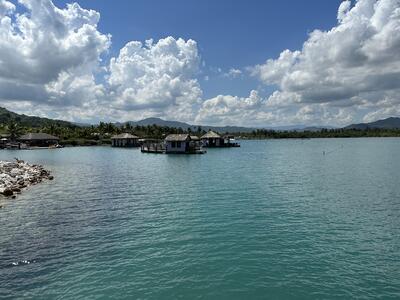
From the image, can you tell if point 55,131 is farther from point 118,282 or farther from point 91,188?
point 118,282

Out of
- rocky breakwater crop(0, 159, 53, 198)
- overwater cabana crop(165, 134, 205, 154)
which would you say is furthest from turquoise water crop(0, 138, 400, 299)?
overwater cabana crop(165, 134, 205, 154)

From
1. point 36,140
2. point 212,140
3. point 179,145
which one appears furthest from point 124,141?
point 179,145

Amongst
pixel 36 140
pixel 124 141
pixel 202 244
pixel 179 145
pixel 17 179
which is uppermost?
pixel 36 140

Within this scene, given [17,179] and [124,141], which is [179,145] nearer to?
[124,141]

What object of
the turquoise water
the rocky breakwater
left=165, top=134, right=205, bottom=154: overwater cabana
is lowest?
the turquoise water

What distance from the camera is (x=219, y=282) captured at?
1488 cm

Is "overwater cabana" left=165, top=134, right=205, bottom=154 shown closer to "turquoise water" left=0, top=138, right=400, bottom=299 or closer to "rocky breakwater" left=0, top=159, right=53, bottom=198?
"rocky breakwater" left=0, top=159, right=53, bottom=198

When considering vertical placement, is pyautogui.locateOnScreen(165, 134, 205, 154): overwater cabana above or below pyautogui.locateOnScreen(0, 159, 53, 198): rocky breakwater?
above

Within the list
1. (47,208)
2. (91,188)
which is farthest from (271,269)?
(91,188)

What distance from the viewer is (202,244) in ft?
64.4

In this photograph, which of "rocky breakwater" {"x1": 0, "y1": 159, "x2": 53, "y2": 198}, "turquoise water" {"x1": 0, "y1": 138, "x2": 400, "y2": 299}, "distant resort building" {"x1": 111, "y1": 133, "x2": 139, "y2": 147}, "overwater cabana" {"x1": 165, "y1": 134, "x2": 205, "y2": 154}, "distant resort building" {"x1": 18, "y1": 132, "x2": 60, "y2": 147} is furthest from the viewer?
"distant resort building" {"x1": 111, "y1": 133, "x2": 139, "y2": 147}

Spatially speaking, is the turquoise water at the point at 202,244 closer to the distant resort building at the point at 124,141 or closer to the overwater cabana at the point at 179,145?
the overwater cabana at the point at 179,145

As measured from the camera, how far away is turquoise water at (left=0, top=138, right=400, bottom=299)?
1439 centimetres

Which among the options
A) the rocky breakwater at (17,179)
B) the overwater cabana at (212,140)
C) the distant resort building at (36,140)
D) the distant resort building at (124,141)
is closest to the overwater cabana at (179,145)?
the overwater cabana at (212,140)
